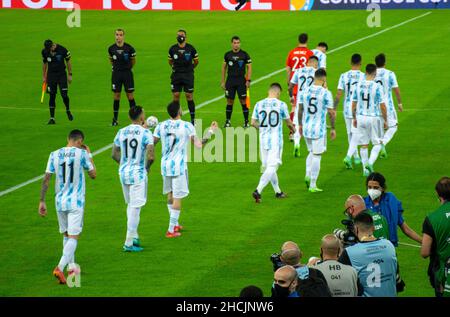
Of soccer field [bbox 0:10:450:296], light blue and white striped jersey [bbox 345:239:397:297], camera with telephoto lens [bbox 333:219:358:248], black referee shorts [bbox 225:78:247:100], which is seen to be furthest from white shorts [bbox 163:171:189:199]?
black referee shorts [bbox 225:78:247:100]

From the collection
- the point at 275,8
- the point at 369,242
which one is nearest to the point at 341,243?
the point at 369,242

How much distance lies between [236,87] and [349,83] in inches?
197

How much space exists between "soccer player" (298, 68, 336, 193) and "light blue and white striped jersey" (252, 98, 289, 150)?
0.96 metres

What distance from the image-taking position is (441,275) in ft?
41.8

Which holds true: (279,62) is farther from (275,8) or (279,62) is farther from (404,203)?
(404,203)

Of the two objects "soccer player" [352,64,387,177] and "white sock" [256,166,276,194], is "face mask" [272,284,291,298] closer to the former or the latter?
"white sock" [256,166,276,194]

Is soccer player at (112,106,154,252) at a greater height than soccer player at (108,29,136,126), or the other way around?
soccer player at (108,29,136,126)

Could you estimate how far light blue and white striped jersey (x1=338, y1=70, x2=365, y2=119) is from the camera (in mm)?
24172

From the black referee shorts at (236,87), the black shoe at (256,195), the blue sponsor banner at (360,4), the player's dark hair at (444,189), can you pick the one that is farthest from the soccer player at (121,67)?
the blue sponsor banner at (360,4)

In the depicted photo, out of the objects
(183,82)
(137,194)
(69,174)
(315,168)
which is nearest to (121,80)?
(183,82)

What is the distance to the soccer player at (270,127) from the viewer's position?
807 inches

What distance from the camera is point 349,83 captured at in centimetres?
2431

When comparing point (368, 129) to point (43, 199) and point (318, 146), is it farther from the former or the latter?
point (43, 199)
